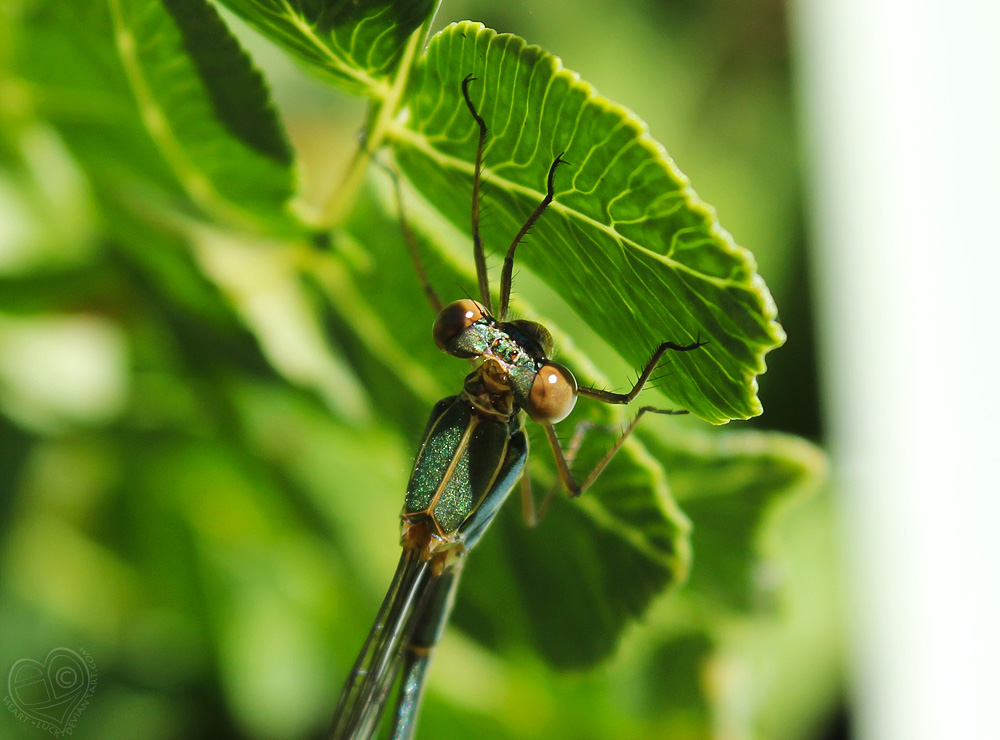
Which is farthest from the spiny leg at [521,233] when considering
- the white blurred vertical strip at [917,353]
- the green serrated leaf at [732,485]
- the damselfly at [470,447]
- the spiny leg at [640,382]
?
the white blurred vertical strip at [917,353]

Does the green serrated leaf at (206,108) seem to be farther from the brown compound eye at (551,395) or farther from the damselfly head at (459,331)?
the brown compound eye at (551,395)

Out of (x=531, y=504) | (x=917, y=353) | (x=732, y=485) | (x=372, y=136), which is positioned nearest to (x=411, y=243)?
(x=372, y=136)

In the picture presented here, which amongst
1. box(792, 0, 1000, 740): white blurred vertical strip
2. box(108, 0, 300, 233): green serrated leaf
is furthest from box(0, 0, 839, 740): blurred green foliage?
box(792, 0, 1000, 740): white blurred vertical strip

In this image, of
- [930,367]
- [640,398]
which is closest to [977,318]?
[930,367]

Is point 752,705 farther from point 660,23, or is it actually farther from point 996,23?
point 660,23

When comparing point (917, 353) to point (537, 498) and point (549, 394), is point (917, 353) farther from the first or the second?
point (549, 394)

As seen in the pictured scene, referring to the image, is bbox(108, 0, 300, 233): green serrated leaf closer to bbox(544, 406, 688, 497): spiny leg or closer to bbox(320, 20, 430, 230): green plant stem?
bbox(320, 20, 430, 230): green plant stem
